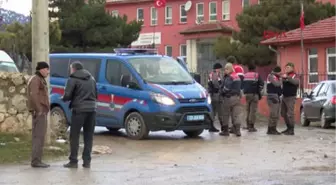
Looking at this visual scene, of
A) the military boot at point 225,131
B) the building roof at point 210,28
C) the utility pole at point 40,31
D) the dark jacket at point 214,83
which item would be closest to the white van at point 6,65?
the utility pole at point 40,31

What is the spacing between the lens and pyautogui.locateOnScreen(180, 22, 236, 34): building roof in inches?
2160

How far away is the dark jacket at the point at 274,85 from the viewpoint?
1792cm

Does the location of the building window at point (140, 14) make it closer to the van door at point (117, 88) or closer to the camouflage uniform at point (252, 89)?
the camouflage uniform at point (252, 89)

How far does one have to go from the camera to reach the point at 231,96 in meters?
17.5

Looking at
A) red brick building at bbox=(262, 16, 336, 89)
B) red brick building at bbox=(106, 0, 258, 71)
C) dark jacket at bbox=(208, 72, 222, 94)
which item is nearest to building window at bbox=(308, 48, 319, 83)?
red brick building at bbox=(262, 16, 336, 89)

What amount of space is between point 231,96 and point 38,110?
6.87 metres

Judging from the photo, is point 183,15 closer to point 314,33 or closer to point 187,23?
point 187,23

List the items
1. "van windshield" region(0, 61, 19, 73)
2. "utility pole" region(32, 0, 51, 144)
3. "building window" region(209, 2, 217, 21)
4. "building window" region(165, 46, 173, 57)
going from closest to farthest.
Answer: "utility pole" region(32, 0, 51, 144), "van windshield" region(0, 61, 19, 73), "building window" region(209, 2, 217, 21), "building window" region(165, 46, 173, 57)

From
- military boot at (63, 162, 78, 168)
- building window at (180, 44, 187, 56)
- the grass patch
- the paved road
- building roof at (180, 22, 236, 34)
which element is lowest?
the paved road

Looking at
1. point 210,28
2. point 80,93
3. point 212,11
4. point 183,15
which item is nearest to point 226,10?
point 212,11

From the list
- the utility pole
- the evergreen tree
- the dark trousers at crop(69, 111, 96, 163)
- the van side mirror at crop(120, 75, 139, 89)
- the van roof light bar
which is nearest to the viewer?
the dark trousers at crop(69, 111, 96, 163)

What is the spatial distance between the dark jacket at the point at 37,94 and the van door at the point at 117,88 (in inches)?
187

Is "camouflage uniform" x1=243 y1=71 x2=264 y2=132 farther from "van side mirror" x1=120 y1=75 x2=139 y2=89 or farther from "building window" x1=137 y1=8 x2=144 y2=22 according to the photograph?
"building window" x1=137 y1=8 x2=144 y2=22

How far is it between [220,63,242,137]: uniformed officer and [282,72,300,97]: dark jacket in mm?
1263
